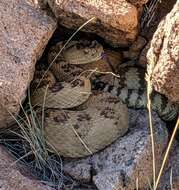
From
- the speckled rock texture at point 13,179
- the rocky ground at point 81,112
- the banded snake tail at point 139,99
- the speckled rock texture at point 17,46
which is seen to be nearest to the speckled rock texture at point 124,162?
the rocky ground at point 81,112

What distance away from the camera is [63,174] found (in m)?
3.97

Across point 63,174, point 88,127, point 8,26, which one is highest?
point 8,26

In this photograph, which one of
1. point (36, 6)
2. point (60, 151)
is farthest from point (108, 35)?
point (60, 151)

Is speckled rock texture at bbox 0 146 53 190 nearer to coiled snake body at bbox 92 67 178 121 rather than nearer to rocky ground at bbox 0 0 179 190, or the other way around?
rocky ground at bbox 0 0 179 190

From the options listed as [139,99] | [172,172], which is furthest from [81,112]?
[172,172]

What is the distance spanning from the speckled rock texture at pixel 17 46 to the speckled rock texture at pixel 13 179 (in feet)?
1.32

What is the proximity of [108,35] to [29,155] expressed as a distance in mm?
1260

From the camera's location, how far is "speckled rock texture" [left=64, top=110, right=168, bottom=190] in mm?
3715

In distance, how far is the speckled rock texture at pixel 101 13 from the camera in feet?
13.4

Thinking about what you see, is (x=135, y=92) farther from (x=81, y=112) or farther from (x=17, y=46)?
(x=17, y=46)

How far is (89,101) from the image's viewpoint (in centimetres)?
443

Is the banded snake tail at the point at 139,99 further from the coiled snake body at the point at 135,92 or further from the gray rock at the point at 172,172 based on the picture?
the gray rock at the point at 172,172

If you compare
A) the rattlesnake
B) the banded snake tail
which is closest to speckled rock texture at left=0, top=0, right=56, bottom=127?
the rattlesnake

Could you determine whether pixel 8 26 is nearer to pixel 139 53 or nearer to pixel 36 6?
pixel 36 6
